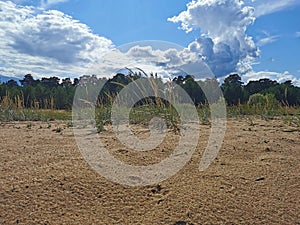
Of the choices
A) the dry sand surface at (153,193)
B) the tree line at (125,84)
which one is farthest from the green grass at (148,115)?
the dry sand surface at (153,193)

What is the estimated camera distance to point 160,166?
2.02m

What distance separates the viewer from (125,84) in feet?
12.6

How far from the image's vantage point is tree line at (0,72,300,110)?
159 inches

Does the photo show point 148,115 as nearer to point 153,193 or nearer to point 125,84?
point 125,84

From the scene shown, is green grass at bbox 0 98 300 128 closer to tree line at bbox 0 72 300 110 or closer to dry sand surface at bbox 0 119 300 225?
tree line at bbox 0 72 300 110

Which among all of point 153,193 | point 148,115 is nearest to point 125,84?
point 148,115

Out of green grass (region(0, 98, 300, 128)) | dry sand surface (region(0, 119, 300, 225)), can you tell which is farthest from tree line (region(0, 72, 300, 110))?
dry sand surface (region(0, 119, 300, 225))

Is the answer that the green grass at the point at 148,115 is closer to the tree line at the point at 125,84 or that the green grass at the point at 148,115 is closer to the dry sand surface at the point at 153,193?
the tree line at the point at 125,84

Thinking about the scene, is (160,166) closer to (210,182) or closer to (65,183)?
(210,182)

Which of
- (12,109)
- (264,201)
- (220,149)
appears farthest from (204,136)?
(12,109)

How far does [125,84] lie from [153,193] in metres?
2.33

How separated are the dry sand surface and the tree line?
3.86 ft

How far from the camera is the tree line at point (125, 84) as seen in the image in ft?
13.3

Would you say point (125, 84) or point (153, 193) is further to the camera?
point (125, 84)
